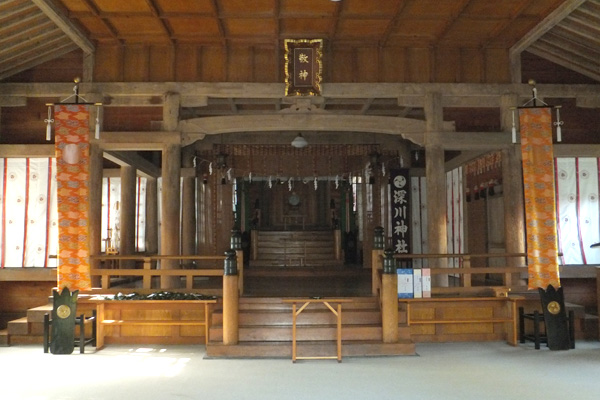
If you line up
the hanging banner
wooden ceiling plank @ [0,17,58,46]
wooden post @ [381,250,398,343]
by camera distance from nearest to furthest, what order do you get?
1. wooden post @ [381,250,398,343]
2. wooden ceiling plank @ [0,17,58,46]
3. the hanging banner

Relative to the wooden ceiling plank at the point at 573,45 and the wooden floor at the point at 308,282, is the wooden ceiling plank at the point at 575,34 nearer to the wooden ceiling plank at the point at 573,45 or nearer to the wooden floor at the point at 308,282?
the wooden ceiling plank at the point at 573,45

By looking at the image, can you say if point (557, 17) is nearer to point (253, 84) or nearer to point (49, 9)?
point (253, 84)

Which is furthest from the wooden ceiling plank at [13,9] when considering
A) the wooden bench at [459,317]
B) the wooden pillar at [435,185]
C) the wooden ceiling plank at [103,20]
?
the wooden bench at [459,317]

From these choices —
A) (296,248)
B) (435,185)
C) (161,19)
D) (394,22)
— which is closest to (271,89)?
(161,19)

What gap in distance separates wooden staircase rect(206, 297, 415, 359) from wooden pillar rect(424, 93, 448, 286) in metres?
1.72

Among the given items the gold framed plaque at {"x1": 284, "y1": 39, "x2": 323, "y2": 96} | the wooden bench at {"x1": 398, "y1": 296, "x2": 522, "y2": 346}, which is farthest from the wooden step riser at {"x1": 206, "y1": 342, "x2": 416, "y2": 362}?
the gold framed plaque at {"x1": 284, "y1": 39, "x2": 323, "y2": 96}

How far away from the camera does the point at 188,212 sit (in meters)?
12.4

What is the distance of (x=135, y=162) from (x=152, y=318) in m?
4.21

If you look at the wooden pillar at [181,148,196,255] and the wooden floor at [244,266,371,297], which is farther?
the wooden pillar at [181,148,196,255]

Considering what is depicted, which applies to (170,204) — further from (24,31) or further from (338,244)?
(338,244)

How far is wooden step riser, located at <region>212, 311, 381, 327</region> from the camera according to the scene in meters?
7.32

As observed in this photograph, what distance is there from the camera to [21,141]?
9258mm

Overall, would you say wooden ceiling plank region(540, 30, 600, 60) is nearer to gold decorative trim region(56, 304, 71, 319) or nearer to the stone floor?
the stone floor

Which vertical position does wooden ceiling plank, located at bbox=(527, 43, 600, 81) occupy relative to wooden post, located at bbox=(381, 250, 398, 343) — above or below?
above
